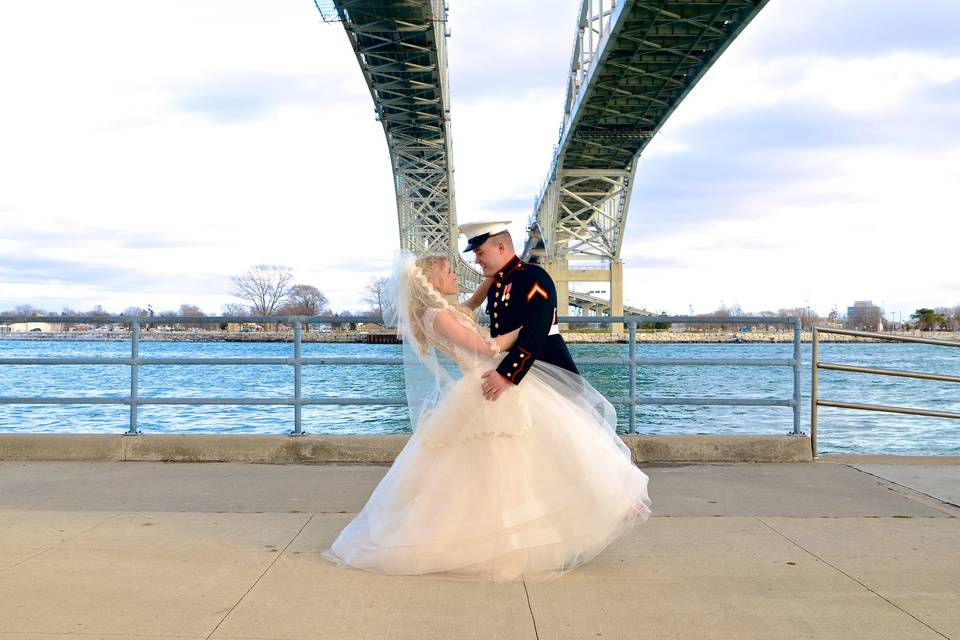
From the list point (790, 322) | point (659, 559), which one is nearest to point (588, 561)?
point (659, 559)

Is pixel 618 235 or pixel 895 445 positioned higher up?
pixel 618 235

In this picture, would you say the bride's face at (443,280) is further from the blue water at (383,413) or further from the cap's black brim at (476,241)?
the blue water at (383,413)

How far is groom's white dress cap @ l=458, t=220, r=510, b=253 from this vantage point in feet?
11.6

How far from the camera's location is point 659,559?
145 inches

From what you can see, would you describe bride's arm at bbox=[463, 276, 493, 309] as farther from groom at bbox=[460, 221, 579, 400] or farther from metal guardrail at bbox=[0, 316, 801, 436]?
metal guardrail at bbox=[0, 316, 801, 436]

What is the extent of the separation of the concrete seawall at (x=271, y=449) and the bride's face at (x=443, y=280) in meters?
2.76

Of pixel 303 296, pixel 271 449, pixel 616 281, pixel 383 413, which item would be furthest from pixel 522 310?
pixel 303 296

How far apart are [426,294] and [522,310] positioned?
16.1 inches

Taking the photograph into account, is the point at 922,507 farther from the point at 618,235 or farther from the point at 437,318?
the point at 618,235

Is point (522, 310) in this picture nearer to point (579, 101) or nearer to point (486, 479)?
point (486, 479)

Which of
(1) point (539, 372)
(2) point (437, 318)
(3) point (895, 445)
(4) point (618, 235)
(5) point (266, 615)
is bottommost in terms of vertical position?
(3) point (895, 445)

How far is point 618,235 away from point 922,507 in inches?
1969

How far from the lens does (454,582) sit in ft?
11.0

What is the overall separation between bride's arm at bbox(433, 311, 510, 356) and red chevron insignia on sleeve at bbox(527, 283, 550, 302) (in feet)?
0.53
